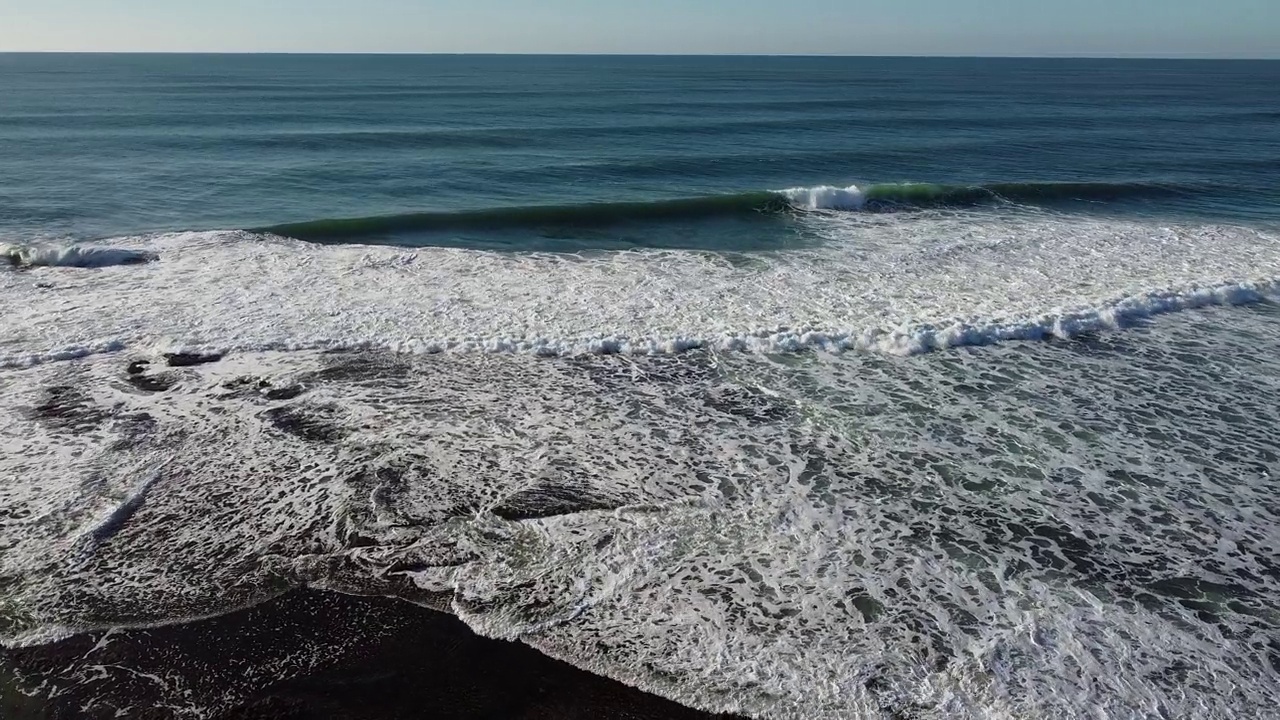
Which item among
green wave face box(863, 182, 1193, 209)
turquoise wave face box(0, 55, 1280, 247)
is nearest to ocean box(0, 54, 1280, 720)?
turquoise wave face box(0, 55, 1280, 247)

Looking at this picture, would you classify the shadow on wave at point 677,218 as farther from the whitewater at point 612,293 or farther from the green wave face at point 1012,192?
the whitewater at point 612,293

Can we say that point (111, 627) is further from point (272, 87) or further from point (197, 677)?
point (272, 87)

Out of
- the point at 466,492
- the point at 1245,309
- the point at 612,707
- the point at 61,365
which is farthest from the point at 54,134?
the point at 1245,309

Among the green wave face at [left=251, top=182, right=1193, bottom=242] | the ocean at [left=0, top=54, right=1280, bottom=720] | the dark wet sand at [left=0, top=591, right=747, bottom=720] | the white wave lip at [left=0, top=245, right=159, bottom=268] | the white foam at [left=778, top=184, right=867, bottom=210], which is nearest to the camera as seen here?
the dark wet sand at [left=0, top=591, right=747, bottom=720]

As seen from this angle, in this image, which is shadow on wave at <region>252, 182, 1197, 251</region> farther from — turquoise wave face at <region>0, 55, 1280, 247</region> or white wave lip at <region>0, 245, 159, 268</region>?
white wave lip at <region>0, 245, 159, 268</region>

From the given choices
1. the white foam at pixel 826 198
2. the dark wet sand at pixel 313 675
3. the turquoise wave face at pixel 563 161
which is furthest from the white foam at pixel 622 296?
the dark wet sand at pixel 313 675

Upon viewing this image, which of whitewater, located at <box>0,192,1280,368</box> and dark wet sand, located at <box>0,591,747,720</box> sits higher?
whitewater, located at <box>0,192,1280,368</box>
